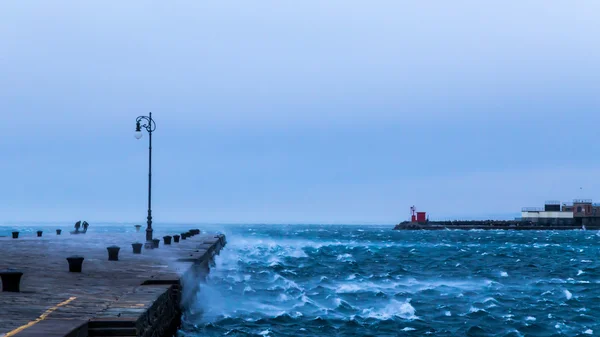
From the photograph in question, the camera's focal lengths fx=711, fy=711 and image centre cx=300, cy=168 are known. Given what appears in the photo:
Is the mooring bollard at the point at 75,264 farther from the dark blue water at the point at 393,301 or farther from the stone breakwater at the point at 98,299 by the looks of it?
the dark blue water at the point at 393,301

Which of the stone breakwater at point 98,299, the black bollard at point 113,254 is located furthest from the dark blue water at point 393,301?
the black bollard at point 113,254

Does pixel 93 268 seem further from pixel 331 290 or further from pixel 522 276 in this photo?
pixel 522 276

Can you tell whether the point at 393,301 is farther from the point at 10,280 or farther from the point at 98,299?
the point at 10,280

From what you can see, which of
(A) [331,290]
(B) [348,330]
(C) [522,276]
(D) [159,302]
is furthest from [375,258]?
(D) [159,302]

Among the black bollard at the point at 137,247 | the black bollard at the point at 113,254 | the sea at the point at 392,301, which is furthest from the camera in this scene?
the black bollard at the point at 137,247

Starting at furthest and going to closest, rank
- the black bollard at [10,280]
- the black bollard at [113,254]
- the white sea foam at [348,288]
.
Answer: the white sea foam at [348,288], the black bollard at [113,254], the black bollard at [10,280]

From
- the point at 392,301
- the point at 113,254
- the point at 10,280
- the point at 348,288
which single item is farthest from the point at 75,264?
the point at 348,288

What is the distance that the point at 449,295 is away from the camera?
116 feet

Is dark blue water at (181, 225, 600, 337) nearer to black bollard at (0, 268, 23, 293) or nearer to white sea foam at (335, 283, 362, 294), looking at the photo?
white sea foam at (335, 283, 362, 294)

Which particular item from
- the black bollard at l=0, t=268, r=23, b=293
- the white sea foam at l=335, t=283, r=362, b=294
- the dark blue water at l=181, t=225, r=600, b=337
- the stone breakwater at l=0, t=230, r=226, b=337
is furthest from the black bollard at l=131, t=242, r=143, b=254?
the black bollard at l=0, t=268, r=23, b=293

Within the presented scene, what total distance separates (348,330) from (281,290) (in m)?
10.8

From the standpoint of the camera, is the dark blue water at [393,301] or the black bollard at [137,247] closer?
the dark blue water at [393,301]

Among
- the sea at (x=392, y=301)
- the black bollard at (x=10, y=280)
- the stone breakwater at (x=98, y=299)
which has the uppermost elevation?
the black bollard at (x=10, y=280)

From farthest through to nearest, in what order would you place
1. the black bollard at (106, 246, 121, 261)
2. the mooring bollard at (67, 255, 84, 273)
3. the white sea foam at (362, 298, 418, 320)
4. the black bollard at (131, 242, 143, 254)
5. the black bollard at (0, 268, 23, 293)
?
1. the black bollard at (131, 242, 143, 254)
2. the black bollard at (106, 246, 121, 261)
3. the white sea foam at (362, 298, 418, 320)
4. the mooring bollard at (67, 255, 84, 273)
5. the black bollard at (0, 268, 23, 293)
